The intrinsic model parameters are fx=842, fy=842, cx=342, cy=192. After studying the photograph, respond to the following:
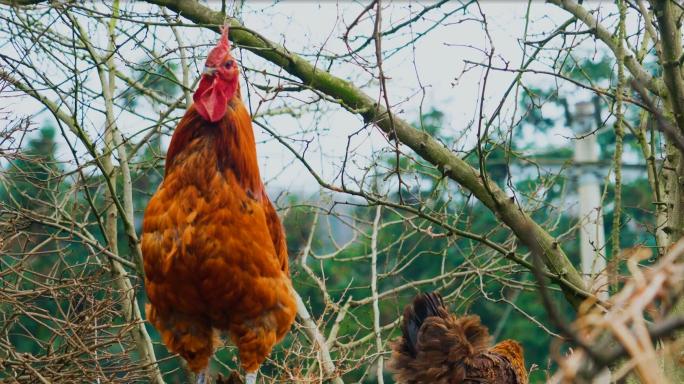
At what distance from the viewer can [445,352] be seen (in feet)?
19.4

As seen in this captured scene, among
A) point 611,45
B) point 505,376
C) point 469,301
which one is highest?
point 611,45

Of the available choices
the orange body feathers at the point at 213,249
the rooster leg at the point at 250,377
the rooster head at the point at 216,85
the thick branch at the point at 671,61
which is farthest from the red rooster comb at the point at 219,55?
the thick branch at the point at 671,61

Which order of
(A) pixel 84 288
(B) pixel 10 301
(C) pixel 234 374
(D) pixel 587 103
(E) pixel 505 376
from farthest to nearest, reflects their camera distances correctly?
(D) pixel 587 103
(E) pixel 505 376
(A) pixel 84 288
(B) pixel 10 301
(C) pixel 234 374

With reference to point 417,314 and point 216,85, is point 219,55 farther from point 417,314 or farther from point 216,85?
point 417,314

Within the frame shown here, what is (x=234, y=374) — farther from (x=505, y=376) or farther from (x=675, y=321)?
(x=675, y=321)

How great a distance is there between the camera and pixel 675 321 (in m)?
1.21

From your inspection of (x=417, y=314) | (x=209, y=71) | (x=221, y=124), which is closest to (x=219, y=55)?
(x=209, y=71)

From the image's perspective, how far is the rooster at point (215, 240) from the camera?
4.21 metres

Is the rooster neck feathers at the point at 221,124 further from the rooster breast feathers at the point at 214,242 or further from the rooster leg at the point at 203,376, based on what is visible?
the rooster leg at the point at 203,376

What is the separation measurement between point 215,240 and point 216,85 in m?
0.79

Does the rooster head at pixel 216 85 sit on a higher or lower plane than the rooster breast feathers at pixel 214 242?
higher

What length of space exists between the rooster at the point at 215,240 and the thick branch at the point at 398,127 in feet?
2.69

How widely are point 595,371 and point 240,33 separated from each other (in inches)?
180

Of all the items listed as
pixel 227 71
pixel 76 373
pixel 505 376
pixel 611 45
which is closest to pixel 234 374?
pixel 76 373
